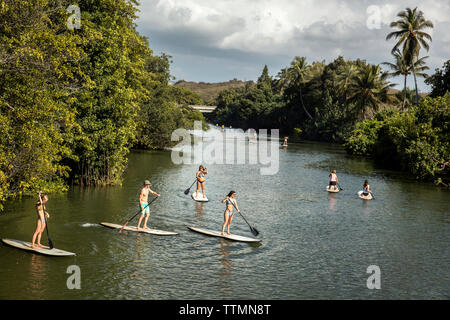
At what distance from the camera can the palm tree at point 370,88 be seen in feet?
274

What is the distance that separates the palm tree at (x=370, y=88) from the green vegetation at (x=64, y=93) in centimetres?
6014

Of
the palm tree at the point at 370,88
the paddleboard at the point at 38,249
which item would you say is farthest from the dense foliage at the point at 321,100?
the paddleboard at the point at 38,249

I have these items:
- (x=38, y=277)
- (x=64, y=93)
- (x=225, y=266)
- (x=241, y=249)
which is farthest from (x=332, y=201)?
(x=38, y=277)

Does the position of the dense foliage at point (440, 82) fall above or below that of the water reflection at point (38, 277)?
above

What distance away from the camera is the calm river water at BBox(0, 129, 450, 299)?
14.0 m

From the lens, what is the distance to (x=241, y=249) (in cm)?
1827

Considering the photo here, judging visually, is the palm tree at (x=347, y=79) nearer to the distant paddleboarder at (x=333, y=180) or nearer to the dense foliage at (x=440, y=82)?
the dense foliage at (x=440, y=82)

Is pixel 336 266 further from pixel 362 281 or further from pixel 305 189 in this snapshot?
pixel 305 189

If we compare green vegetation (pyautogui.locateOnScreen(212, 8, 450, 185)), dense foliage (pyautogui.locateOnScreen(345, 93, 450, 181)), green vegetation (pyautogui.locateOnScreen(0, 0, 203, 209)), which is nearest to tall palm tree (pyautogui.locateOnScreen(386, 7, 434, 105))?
green vegetation (pyautogui.locateOnScreen(212, 8, 450, 185))

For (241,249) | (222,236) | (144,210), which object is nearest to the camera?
(241,249)

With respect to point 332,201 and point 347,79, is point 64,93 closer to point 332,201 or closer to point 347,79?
point 332,201

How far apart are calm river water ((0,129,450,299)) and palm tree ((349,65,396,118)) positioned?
54551 millimetres

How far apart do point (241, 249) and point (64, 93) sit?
11867 mm
